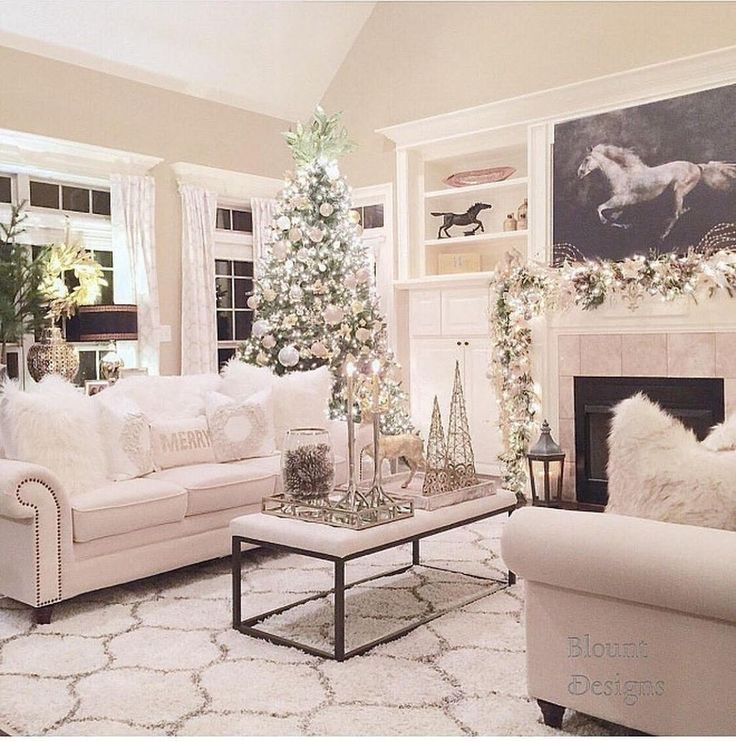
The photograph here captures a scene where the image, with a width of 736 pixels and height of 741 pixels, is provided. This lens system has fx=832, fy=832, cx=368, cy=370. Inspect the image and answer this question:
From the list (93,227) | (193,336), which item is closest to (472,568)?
(193,336)

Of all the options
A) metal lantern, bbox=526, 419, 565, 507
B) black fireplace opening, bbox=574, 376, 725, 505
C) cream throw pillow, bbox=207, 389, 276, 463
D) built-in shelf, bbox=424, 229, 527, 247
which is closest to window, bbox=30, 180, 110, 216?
cream throw pillow, bbox=207, 389, 276, 463

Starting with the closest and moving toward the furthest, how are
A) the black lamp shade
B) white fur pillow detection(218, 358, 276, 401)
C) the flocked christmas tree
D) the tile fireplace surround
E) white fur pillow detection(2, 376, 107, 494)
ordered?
white fur pillow detection(2, 376, 107, 494) → white fur pillow detection(218, 358, 276, 401) → the tile fireplace surround → the black lamp shade → the flocked christmas tree

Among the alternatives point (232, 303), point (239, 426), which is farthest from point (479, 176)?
point (239, 426)

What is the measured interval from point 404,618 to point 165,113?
4927mm

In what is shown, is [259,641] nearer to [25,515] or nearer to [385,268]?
[25,515]

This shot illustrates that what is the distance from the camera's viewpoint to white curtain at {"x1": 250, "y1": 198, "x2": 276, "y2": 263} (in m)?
7.54

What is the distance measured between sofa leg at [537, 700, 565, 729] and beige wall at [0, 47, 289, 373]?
4.91 metres

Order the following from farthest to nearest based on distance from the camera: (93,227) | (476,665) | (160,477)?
(93,227)
(160,477)
(476,665)

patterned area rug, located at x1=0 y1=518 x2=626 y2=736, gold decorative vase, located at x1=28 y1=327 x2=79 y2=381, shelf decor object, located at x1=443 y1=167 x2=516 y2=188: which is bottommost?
patterned area rug, located at x1=0 y1=518 x2=626 y2=736

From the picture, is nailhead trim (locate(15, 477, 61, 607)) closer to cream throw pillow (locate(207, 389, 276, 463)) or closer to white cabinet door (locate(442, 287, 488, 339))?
cream throw pillow (locate(207, 389, 276, 463))

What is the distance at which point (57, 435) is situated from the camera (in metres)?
3.74

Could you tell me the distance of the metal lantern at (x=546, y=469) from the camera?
557 cm

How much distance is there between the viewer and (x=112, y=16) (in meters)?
6.08

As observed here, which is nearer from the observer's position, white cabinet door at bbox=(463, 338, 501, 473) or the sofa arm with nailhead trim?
the sofa arm with nailhead trim
